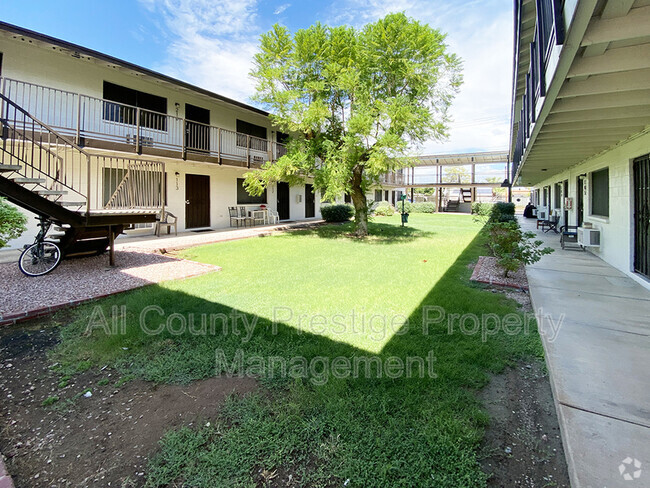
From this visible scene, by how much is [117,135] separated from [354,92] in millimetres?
7797

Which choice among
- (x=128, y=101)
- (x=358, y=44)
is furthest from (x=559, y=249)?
(x=128, y=101)

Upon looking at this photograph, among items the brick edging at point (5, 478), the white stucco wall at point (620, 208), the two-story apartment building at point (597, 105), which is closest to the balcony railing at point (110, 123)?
the brick edging at point (5, 478)

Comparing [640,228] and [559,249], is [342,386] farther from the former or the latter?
[559,249]

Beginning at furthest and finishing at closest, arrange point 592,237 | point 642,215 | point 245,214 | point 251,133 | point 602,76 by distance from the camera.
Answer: point 251,133, point 245,214, point 592,237, point 642,215, point 602,76

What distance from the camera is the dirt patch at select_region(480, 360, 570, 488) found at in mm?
1830

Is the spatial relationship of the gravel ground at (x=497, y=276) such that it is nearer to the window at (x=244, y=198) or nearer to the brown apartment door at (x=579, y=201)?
the brown apartment door at (x=579, y=201)

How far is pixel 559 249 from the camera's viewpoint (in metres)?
9.32

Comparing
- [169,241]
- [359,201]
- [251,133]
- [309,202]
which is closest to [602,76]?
[359,201]

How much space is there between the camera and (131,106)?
1011 cm

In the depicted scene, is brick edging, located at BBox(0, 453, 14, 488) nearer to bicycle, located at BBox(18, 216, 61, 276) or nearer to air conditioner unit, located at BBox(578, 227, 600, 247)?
bicycle, located at BBox(18, 216, 61, 276)

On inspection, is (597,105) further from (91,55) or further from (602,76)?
(91,55)

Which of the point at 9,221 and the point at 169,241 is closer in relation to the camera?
the point at 9,221

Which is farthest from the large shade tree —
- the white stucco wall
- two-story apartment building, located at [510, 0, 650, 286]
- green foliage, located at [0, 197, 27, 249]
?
green foliage, located at [0, 197, 27, 249]

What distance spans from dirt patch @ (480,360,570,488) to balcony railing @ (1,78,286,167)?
34.8 ft
